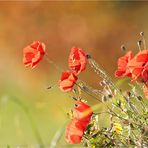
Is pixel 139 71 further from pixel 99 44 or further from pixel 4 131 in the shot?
pixel 99 44

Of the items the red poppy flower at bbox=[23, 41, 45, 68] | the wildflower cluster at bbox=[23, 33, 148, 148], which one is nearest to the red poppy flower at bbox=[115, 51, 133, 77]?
the wildflower cluster at bbox=[23, 33, 148, 148]

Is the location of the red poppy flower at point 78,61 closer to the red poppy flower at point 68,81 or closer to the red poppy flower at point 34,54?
the red poppy flower at point 68,81

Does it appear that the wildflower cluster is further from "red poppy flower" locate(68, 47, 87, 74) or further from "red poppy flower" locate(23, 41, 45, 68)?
"red poppy flower" locate(23, 41, 45, 68)

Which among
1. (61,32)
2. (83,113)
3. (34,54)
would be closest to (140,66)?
(83,113)

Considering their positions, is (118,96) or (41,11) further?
(41,11)

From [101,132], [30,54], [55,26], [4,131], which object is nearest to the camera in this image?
[101,132]

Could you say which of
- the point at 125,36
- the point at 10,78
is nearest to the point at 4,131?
the point at 10,78

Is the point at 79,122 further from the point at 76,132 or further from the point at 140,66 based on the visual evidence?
the point at 140,66

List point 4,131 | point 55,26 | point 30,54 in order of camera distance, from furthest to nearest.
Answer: point 55,26
point 4,131
point 30,54
